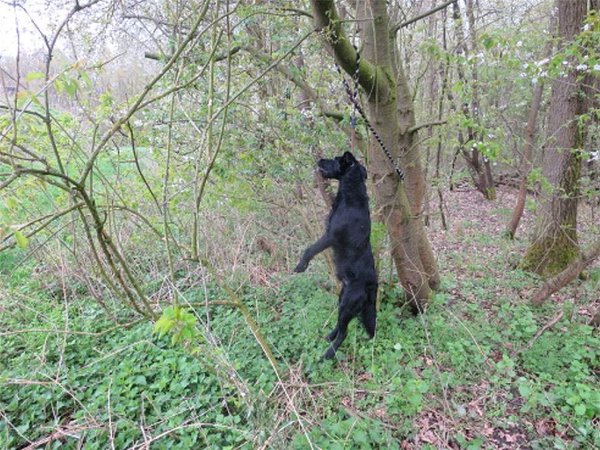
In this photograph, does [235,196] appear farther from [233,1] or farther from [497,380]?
[497,380]

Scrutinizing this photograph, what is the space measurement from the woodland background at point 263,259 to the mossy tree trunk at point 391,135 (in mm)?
29

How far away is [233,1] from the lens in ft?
11.2

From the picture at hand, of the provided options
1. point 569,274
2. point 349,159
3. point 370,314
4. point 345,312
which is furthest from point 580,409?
point 349,159

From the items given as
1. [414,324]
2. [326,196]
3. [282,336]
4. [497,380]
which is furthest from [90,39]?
[497,380]

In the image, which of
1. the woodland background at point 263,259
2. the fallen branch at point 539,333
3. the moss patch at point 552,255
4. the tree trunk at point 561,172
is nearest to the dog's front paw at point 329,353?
the woodland background at point 263,259

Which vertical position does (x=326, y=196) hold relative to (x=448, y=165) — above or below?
above

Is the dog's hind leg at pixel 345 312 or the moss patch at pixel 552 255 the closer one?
the dog's hind leg at pixel 345 312

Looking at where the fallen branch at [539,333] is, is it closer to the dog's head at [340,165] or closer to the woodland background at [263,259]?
the woodland background at [263,259]

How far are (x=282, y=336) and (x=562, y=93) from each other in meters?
4.79

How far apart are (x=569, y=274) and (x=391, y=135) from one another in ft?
7.39

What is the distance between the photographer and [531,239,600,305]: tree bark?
10.8ft

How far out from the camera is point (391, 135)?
3.59 m

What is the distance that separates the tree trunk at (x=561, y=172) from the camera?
452cm

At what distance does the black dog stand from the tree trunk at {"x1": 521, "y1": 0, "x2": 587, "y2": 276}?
2932mm
